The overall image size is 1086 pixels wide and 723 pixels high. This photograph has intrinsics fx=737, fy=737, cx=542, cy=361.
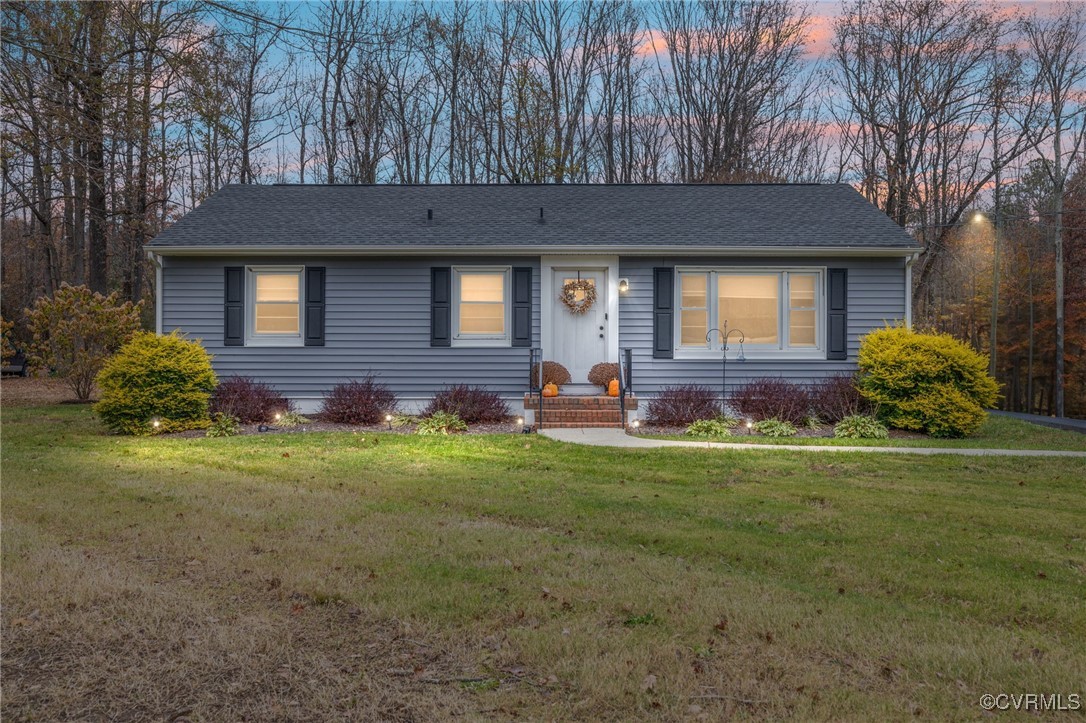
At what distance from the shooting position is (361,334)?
13.2 m

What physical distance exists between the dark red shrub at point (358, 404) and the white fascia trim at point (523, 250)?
2353 millimetres

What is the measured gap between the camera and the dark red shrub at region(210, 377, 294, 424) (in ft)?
40.3

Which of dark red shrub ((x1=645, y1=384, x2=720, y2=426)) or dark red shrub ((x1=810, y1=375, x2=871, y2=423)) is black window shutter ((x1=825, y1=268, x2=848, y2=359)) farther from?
dark red shrub ((x1=645, y1=384, x2=720, y2=426))

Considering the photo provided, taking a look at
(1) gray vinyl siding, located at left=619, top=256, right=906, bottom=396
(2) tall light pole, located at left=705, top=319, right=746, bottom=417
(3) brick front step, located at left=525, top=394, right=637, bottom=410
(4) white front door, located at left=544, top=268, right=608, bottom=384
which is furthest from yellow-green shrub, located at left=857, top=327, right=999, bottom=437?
(4) white front door, located at left=544, top=268, right=608, bottom=384

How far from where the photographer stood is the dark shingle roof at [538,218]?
1288 centimetres

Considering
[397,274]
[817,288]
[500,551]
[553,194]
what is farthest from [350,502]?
[553,194]

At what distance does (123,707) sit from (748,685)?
259cm

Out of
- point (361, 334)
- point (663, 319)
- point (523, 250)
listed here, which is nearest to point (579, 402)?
point (663, 319)

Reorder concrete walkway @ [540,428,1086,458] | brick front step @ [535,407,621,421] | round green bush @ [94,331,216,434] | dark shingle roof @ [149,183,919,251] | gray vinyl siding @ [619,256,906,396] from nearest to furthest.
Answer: concrete walkway @ [540,428,1086,458] → round green bush @ [94,331,216,434] → brick front step @ [535,407,621,421] → dark shingle roof @ [149,183,919,251] → gray vinyl siding @ [619,256,906,396]

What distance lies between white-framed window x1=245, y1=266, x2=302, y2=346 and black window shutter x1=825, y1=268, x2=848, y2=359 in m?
9.39

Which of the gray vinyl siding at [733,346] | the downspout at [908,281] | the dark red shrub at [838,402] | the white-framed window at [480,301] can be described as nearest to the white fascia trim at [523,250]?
the downspout at [908,281]

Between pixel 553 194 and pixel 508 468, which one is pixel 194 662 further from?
pixel 553 194

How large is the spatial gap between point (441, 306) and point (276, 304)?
2983 millimetres

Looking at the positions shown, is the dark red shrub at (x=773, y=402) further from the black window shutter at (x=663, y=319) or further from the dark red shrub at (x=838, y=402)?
the black window shutter at (x=663, y=319)
